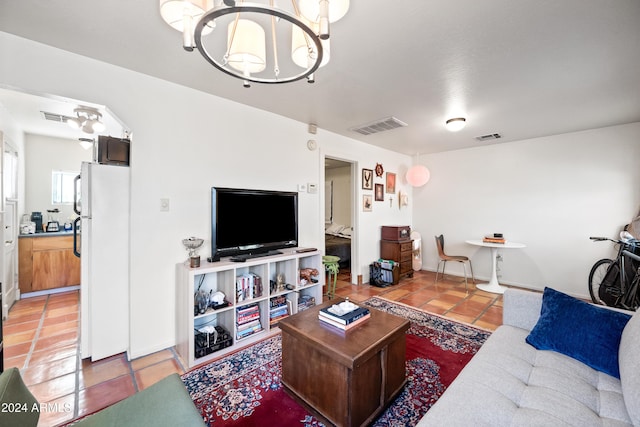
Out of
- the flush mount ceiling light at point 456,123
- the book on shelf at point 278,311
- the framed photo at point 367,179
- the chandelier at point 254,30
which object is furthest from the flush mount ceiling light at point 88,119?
the flush mount ceiling light at point 456,123

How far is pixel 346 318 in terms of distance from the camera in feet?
5.42

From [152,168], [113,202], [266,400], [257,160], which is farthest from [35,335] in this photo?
[257,160]

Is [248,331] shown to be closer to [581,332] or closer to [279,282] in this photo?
[279,282]

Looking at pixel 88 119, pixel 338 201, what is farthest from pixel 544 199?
pixel 88 119

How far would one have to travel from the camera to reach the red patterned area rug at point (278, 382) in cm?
154

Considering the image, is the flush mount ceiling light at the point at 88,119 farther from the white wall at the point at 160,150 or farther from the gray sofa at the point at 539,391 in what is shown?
the gray sofa at the point at 539,391

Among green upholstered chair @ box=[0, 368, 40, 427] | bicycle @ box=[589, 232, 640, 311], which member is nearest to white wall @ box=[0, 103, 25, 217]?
green upholstered chair @ box=[0, 368, 40, 427]

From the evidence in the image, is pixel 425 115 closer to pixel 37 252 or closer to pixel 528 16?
pixel 528 16

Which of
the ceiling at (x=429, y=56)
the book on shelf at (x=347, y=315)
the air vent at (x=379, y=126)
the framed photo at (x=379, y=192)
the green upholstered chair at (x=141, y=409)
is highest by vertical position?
the ceiling at (x=429, y=56)

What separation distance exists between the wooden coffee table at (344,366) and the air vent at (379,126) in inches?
96.7

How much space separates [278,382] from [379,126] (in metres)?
3.13

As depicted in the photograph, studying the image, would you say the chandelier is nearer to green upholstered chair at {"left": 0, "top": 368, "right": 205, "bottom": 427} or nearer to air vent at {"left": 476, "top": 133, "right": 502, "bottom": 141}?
green upholstered chair at {"left": 0, "top": 368, "right": 205, "bottom": 427}

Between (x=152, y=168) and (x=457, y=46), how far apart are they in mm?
2604

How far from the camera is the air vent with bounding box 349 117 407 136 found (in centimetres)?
331
